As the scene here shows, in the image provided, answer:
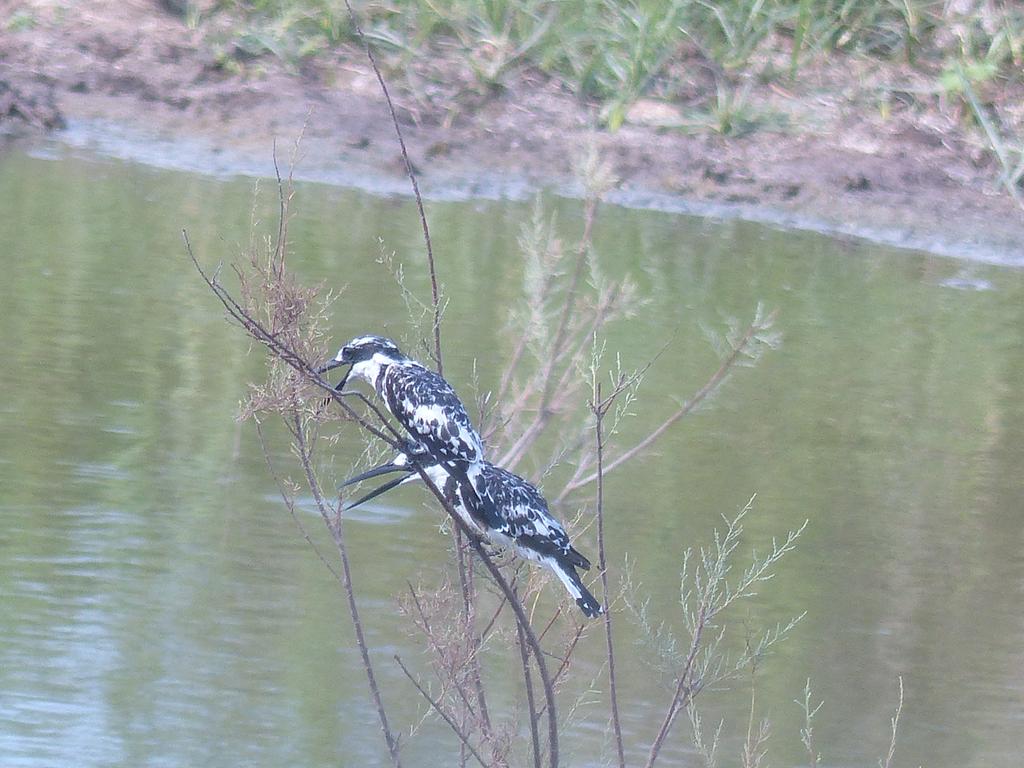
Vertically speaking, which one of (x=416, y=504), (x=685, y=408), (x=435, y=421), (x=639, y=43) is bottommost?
(x=639, y=43)

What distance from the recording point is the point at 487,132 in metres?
12.4

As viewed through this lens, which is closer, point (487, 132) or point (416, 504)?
point (416, 504)

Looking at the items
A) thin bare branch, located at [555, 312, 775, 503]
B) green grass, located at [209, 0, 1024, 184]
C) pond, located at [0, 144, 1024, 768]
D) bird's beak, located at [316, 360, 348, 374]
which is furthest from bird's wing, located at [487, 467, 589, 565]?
green grass, located at [209, 0, 1024, 184]

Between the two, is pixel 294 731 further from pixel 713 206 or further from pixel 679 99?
pixel 679 99

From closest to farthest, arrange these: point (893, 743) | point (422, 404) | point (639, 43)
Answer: point (893, 743) < point (422, 404) < point (639, 43)

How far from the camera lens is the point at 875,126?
43.0 feet

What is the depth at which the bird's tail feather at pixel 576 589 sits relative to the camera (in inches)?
145

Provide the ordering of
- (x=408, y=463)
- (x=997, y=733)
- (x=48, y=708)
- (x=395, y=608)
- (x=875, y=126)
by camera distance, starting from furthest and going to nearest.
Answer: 1. (x=875, y=126)
2. (x=395, y=608)
3. (x=997, y=733)
4. (x=48, y=708)
5. (x=408, y=463)

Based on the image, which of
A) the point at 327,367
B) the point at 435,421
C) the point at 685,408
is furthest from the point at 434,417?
the point at 685,408

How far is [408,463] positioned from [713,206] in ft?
27.4

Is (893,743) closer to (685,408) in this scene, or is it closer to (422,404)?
(422,404)

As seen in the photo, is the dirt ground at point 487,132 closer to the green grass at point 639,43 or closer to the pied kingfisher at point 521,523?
the green grass at point 639,43

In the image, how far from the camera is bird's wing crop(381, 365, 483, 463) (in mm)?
3799

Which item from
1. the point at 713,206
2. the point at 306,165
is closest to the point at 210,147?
the point at 306,165
